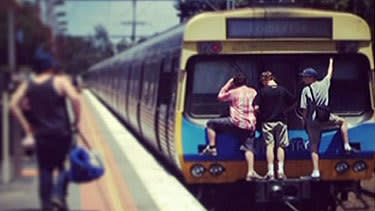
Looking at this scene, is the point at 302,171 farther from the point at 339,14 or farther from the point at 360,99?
the point at 339,14

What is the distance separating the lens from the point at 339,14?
587 cm

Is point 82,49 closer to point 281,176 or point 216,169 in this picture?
point 281,176

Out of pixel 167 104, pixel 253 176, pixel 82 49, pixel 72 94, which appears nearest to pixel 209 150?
pixel 253 176

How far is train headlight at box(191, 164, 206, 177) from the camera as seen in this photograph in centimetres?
572

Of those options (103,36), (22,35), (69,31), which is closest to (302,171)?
(103,36)

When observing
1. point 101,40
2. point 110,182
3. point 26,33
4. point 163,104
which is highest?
point 26,33

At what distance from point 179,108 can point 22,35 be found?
303 centimetres

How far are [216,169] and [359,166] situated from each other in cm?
97

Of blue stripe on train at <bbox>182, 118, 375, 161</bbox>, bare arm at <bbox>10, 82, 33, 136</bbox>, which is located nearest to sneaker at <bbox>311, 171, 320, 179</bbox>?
blue stripe on train at <bbox>182, 118, 375, 161</bbox>

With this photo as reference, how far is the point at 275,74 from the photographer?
543 cm

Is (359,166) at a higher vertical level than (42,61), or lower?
lower

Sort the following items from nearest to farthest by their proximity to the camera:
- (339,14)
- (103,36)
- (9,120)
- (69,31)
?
(9,120) < (69,31) < (103,36) < (339,14)

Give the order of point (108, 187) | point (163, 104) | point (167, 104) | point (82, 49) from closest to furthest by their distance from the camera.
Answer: point (82, 49), point (108, 187), point (167, 104), point (163, 104)

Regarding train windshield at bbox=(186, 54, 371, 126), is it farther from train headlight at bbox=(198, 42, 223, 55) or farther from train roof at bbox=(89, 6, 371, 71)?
train roof at bbox=(89, 6, 371, 71)
